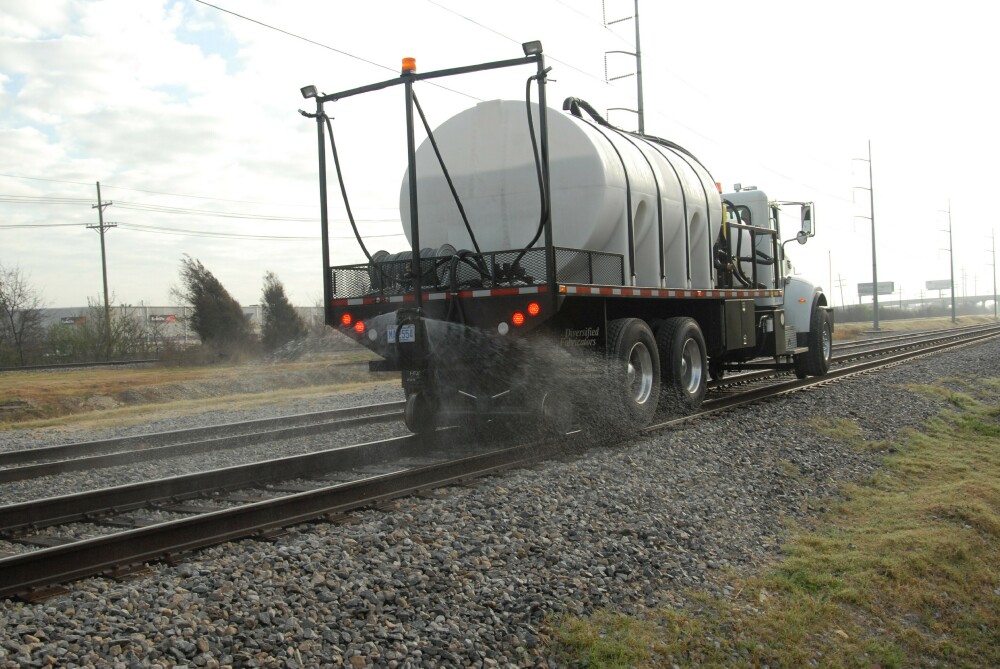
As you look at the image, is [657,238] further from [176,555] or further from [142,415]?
[142,415]

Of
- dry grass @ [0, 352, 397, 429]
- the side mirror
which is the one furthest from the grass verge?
dry grass @ [0, 352, 397, 429]

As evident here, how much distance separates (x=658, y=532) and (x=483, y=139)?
5.69 m

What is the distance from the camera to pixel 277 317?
31.1 meters

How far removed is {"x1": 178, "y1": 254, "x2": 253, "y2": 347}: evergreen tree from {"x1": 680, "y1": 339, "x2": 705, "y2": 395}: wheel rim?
73.4 ft

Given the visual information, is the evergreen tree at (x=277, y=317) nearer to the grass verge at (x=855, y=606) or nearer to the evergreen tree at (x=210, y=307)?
the evergreen tree at (x=210, y=307)

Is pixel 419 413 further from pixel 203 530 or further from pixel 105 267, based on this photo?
pixel 105 267

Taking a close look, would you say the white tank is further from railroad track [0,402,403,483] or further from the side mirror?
the side mirror

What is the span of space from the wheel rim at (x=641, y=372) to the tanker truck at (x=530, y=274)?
0.02 m

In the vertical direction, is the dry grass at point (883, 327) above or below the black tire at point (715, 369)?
below

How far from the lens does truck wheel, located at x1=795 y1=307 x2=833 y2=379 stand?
51.2ft

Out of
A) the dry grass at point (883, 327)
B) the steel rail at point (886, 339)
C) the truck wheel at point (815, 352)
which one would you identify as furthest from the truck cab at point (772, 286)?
the dry grass at point (883, 327)

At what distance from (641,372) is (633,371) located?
9.5 inches

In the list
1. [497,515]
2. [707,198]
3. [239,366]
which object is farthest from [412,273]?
[239,366]

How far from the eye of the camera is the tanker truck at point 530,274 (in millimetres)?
8711
